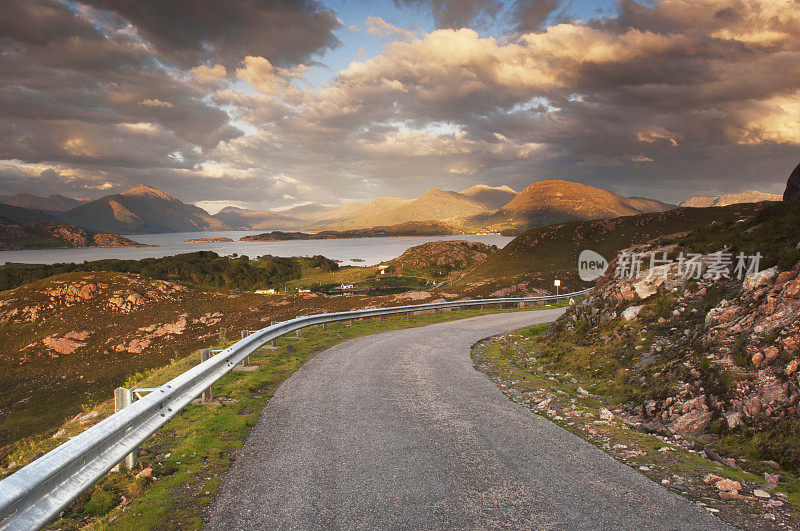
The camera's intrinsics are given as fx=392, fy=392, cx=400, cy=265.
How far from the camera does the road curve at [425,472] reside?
4328 millimetres

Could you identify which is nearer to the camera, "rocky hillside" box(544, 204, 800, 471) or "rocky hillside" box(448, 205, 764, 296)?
"rocky hillside" box(544, 204, 800, 471)

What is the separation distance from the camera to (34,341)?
129 ft

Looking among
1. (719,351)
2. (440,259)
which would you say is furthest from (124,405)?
(440,259)

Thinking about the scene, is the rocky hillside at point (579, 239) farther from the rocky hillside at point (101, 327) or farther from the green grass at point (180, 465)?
the green grass at point (180, 465)

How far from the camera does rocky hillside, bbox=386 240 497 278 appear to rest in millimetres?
122706

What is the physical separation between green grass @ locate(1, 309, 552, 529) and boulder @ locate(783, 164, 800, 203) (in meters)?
17.5

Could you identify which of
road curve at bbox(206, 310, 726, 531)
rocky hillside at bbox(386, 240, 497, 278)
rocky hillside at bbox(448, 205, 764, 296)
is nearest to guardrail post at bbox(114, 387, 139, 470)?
road curve at bbox(206, 310, 726, 531)

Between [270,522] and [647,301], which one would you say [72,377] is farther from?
[647,301]

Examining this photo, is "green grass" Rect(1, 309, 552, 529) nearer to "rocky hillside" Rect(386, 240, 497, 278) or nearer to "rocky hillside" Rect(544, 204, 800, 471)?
"rocky hillside" Rect(544, 204, 800, 471)

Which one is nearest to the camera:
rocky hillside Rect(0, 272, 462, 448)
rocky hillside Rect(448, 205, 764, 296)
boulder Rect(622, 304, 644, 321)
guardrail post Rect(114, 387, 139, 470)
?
guardrail post Rect(114, 387, 139, 470)

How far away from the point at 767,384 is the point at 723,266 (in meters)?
5.88

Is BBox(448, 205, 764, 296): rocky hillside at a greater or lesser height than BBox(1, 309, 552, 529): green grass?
greater

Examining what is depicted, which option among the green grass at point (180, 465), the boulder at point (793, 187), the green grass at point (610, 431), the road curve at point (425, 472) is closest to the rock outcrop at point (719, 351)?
the green grass at point (610, 431)

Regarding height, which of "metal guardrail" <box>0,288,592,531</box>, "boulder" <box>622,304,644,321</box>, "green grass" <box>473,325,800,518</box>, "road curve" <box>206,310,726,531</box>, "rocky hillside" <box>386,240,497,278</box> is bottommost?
"green grass" <box>473,325,800,518</box>
